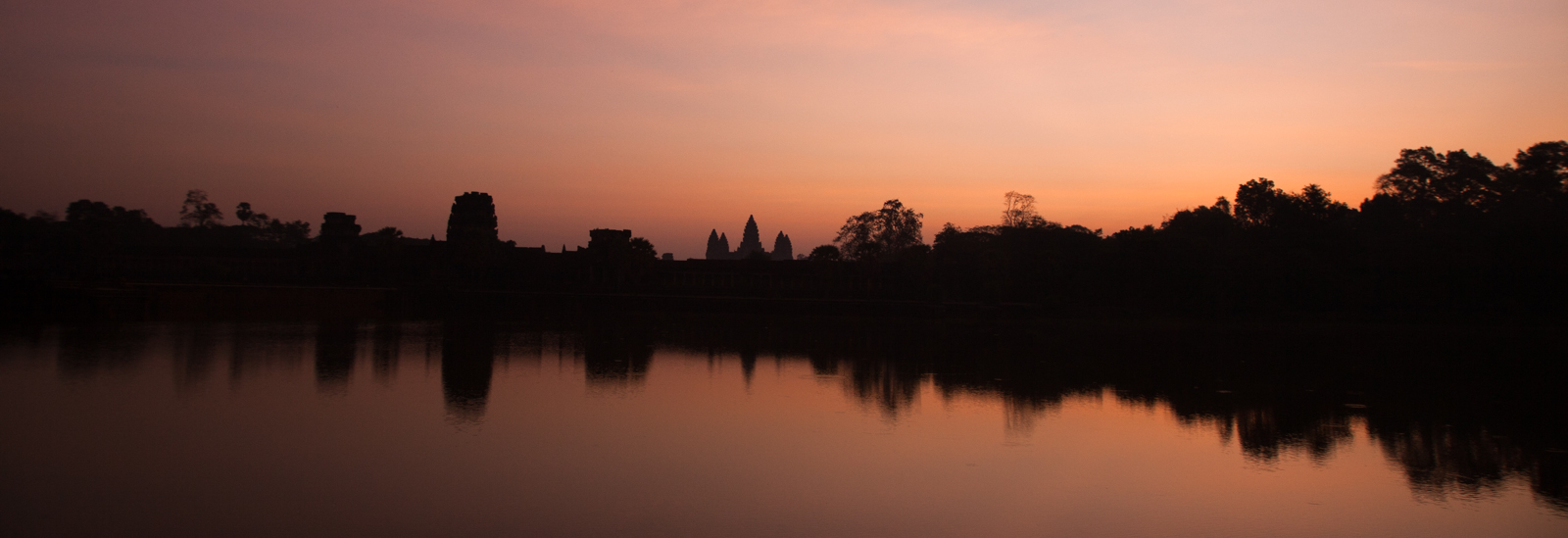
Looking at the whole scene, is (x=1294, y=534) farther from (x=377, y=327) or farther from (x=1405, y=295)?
(x=1405, y=295)

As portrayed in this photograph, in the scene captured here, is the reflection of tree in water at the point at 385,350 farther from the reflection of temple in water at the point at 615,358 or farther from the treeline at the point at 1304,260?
the treeline at the point at 1304,260

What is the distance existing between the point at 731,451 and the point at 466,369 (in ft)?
31.5

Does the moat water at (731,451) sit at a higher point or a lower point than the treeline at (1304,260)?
lower

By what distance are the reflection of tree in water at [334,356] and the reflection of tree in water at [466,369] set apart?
183cm

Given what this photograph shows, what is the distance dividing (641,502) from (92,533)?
4.59m

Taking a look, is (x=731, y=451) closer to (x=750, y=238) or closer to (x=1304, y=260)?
(x=1304, y=260)

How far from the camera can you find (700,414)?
548 inches

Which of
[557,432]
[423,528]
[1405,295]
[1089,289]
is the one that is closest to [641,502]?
[423,528]

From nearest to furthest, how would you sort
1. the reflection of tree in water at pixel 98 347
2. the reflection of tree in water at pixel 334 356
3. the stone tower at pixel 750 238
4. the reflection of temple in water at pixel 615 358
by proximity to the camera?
the reflection of tree in water at pixel 334 356, the reflection of tree in water at pixel 98 347, the reflection of temple in water at pixel 615 358, the stone tower at pixel 750 238

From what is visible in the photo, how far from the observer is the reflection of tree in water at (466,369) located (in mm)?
13890

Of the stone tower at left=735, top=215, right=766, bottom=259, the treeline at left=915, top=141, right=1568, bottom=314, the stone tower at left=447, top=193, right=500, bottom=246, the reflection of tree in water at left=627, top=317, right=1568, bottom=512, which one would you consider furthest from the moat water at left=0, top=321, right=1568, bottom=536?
the stone tower at left=735, top=215, right=766, bottom=259

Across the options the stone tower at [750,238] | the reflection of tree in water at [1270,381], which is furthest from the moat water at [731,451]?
the stone tower at [750,238]

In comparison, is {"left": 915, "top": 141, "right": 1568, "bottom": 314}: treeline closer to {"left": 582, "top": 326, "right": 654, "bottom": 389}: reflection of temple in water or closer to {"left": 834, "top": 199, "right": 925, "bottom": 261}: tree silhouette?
{"left": 834, "top": 199, "right": 925, "bottom": 261}: tree silhouette

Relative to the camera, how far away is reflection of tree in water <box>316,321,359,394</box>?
16.1m
